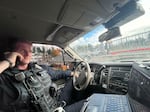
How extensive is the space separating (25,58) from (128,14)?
41.1 inches

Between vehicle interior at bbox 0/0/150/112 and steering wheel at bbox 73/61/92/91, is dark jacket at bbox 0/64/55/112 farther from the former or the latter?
steering wheel at bbox 73/61/92/91

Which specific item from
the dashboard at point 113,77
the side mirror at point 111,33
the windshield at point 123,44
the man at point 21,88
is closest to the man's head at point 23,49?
the man at point 21,88

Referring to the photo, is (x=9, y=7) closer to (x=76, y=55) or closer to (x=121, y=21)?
(x=121, y=21)

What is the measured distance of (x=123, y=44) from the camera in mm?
1932

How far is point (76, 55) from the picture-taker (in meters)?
2.76

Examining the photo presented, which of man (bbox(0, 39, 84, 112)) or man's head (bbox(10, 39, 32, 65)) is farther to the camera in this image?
man's head (bbox(10, 39, 32, 65))

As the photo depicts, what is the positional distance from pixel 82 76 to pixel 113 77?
1.33 feet

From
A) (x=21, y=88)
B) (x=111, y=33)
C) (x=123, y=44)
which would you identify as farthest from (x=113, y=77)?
(x=21, y=88)

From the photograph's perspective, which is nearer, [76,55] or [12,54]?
[12,54]

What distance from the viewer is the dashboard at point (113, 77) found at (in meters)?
1.89

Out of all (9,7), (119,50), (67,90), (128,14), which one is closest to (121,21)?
(128,14)

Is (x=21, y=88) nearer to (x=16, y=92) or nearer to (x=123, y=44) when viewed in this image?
(x=16, y=92)

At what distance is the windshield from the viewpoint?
63.0 inches

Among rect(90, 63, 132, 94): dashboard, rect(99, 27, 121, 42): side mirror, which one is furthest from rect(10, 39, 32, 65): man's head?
rect(90, 63, 132, 94): dashboard
